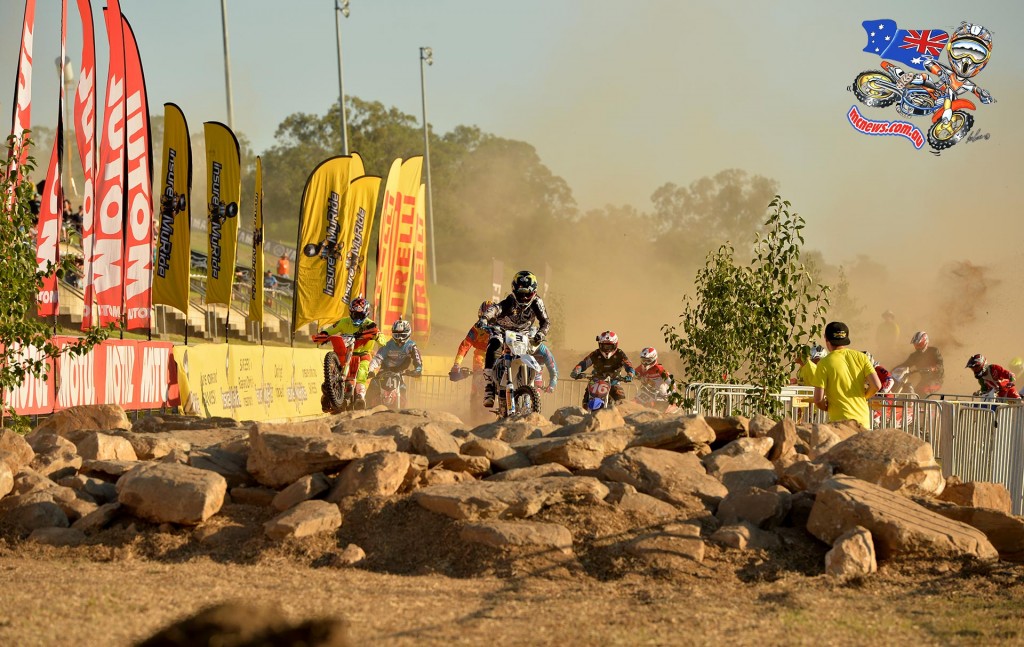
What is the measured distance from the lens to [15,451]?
34.6 feet

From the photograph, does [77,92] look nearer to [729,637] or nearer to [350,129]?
[729,637]

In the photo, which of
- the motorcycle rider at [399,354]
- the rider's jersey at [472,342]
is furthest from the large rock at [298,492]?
the motorcycle rider at [399,354]

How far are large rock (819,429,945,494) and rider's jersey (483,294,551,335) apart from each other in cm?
665

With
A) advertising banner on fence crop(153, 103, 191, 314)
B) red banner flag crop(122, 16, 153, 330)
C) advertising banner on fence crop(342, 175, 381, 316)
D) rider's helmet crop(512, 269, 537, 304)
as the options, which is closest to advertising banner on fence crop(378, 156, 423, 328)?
advertising banner on fence crop(342, 175, 381, 316)

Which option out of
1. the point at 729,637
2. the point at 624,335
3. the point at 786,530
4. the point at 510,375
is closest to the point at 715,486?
the point at 786,530

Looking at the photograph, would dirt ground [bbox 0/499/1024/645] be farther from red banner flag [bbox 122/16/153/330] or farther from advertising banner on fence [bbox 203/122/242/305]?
advertising banner on fence [bbox 203/122/242/305]

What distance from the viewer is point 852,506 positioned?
8.51 meters

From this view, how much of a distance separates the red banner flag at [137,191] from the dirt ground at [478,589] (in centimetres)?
1203

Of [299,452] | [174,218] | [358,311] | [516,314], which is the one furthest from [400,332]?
[299,452]

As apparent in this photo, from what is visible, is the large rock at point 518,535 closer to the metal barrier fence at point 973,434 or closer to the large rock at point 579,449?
the large rock at point 579,449

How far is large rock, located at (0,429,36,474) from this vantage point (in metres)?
10.3

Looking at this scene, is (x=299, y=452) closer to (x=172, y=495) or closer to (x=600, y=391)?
(x=172, y=495)

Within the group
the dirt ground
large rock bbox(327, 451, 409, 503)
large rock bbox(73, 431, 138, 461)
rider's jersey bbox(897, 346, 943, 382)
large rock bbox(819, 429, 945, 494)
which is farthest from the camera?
rider's jersey bbox(897, 346, 943, 382)

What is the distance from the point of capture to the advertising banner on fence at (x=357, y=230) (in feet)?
90.9
